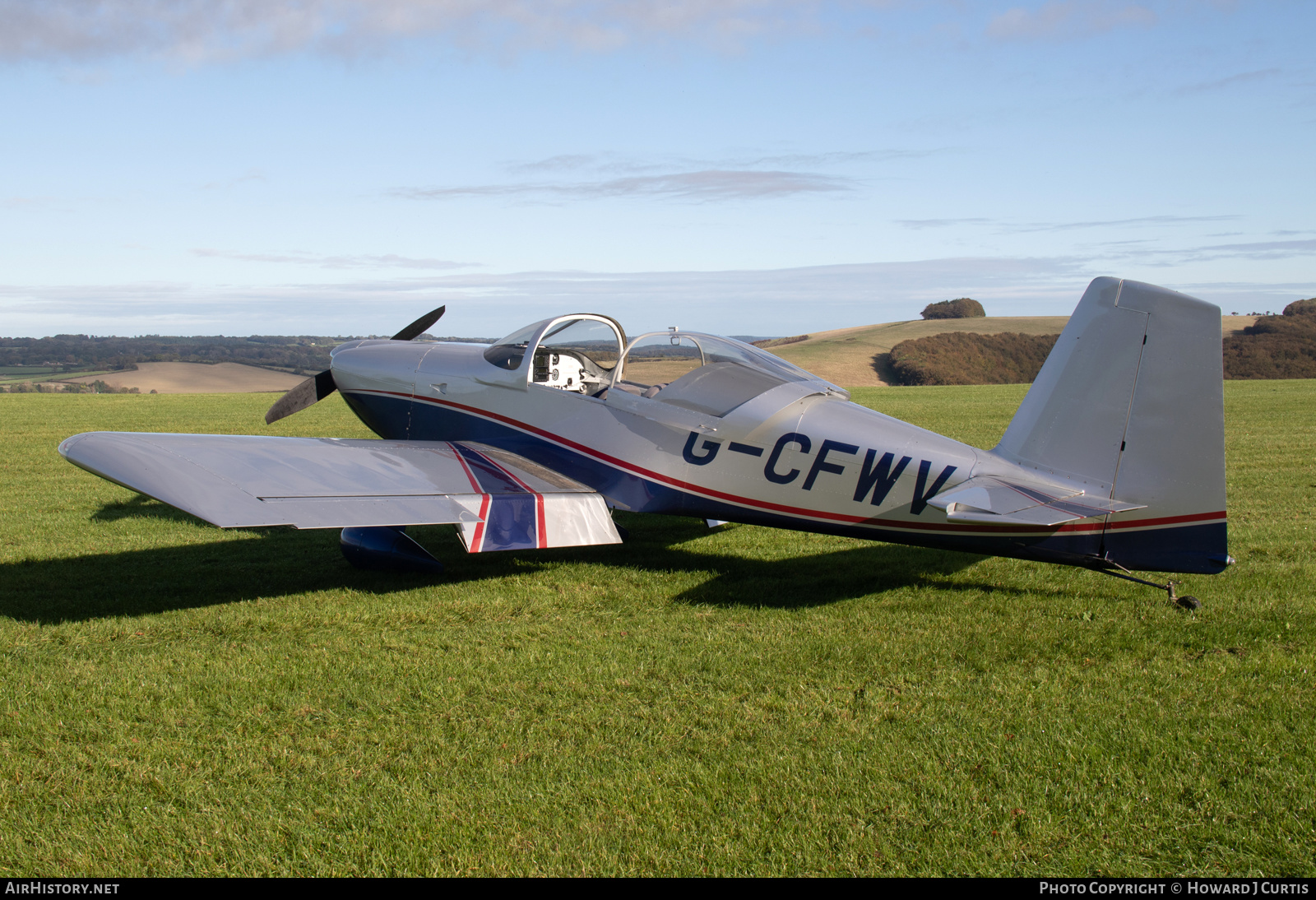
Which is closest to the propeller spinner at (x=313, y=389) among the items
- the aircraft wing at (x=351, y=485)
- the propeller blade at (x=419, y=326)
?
the propeller blade at (x=419, y=326)

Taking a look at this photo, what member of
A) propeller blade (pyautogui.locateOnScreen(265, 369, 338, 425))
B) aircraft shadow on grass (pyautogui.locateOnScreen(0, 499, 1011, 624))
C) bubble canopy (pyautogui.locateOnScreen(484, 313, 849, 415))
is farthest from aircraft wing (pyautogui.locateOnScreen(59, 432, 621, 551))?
propeller blade (pyautogui.locateOnScreen(265, 369, 338, 425))

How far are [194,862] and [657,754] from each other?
5.94ft

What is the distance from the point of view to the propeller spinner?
32.1ft

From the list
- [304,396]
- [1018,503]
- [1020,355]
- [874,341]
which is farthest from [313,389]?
[874,341]

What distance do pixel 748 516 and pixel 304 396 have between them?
6.09m

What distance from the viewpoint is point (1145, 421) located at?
5.24 metres

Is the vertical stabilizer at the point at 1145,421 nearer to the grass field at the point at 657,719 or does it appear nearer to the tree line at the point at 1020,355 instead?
the grass field at the point at 657,719

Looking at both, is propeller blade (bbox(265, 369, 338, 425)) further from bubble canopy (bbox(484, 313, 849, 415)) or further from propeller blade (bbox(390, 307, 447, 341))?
bubble canopy (bbox(484, 313, 849, 415))

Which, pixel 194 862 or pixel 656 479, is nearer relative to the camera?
pixel 194 862

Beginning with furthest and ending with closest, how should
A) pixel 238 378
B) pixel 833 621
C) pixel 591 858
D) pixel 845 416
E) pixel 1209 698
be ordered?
pixel 238 378 → pixel 845 416 → pixel 833 621 → pixel 1209 698 → pixel 591 858

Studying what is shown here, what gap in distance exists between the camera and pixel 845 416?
20.6ft

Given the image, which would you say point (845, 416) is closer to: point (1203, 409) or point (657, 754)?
point (1203, 409)

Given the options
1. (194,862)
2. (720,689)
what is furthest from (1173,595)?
(194,862)

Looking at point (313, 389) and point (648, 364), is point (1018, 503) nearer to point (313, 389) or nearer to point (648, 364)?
point (648, 364)
